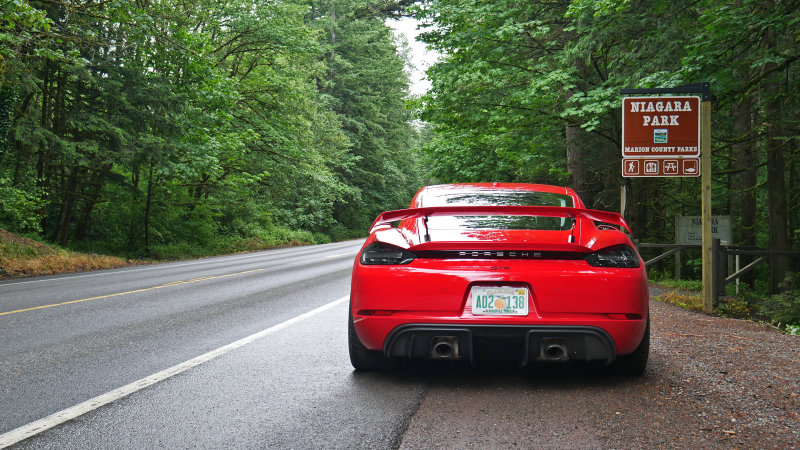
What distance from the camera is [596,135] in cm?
1518

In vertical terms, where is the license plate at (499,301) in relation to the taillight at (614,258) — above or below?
below

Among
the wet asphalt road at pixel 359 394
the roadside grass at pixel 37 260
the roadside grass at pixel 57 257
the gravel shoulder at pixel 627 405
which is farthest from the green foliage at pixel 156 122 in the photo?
the gravel shoulder at pixel 627 405

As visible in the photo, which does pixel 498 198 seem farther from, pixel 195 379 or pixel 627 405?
pixel 195 379

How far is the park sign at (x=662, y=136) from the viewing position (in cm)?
784

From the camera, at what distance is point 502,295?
3.67 meters

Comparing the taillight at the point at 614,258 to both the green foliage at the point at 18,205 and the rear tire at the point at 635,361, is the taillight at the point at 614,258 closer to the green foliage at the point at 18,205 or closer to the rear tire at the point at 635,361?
the rear tire at the point at 635,361

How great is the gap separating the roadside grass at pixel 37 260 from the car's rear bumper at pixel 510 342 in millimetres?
13594

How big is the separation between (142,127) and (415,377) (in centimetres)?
1814

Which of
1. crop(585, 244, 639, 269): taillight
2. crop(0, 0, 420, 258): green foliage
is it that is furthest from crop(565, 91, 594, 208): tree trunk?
crop(585, 244, 639, 269): taillight

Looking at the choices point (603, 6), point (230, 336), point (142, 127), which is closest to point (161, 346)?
point (230, 336)

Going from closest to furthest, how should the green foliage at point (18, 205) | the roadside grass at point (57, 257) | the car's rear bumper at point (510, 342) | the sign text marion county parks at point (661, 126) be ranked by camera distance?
the car's rear bumper at point (510, 342) → the sign text marion county parks at point (661, 126) → the roadside grass at point (57, 257) → the green foliage at point (18, 205)

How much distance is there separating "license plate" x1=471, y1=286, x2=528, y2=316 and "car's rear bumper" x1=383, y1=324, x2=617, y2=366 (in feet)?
0.29

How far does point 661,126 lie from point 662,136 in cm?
14

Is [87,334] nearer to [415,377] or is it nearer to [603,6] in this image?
[415,377]
